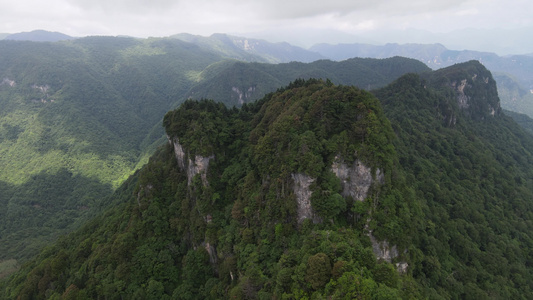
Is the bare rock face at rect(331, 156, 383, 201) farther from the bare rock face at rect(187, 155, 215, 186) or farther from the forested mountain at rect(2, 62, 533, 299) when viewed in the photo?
the bare rock face at rect(187, 155, 215, 186)

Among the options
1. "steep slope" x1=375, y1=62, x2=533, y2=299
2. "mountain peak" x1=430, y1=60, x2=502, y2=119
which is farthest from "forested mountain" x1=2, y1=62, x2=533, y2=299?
"mountain peak" x1=430, y1=60, x2=502, y2=119

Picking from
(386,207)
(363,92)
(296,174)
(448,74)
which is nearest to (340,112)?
(363,92)

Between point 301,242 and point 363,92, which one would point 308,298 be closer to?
point 301,242

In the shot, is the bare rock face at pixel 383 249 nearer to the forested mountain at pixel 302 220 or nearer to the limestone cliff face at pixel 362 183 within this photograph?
the limestone cliff face at pixel 362 183

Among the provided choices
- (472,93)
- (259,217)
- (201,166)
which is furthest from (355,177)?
(472,93)

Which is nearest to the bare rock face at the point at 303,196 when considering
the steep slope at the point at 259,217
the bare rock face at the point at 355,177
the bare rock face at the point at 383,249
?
the steep slope at the point at 259,217

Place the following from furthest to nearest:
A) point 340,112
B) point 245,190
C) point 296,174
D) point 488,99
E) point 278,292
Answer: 1. point 488,99
2. point 245,190
3. point 340,112
4. point 296,174
5. point 278,292
